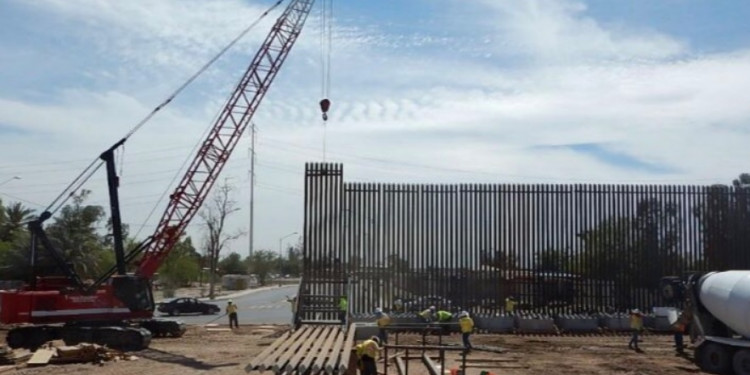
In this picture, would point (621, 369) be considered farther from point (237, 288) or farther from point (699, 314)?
point (237, 288)

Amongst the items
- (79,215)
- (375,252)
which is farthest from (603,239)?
(79,215)

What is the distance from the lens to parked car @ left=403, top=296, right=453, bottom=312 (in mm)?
35312

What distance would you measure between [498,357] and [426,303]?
11.1 meters

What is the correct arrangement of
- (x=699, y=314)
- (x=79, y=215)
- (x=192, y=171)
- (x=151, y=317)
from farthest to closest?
(x=79, y=215) < (x=192, y=171) < (x=151, y=317) < (x=699, y=314)

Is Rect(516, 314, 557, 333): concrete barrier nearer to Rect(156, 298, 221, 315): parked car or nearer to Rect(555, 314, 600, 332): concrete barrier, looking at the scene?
Rect(555, 314, 600, 332): concrete barrier

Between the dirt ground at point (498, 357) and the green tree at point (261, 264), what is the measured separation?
80.5m

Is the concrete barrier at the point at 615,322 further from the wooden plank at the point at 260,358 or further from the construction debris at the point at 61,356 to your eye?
the wooden plank at the point at 260,358

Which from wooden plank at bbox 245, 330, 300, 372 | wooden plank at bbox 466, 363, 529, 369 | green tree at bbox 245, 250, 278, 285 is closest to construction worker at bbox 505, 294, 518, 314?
wooden plank at bbox 466, 363, 529, 369

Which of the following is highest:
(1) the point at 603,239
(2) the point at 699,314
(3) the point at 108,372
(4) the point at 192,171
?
(4) the point at 192,171

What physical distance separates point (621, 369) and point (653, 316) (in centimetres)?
1407

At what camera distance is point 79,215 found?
70.2m

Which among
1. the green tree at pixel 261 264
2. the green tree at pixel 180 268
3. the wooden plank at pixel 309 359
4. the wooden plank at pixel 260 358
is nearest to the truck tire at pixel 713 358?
the wooden plank at pixel 260 358

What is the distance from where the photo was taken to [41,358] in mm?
23703

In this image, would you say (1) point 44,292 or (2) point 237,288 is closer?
(1) point 44,292
